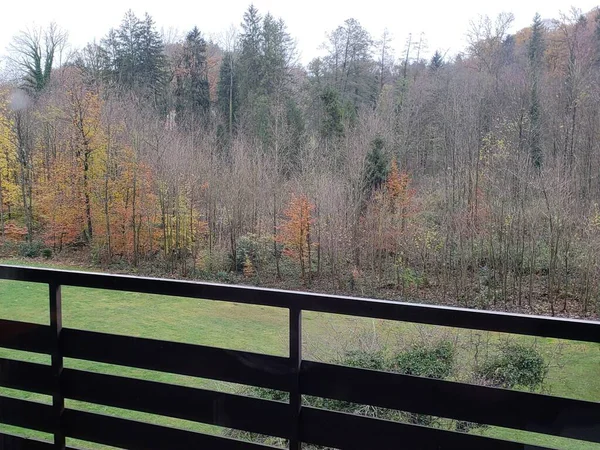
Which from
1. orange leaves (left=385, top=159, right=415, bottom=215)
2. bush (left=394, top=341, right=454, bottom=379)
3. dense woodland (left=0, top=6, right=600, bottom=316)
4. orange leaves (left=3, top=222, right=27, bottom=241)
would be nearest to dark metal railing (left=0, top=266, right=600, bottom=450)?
bush (left=394, top=341, right=454, bottom=379)

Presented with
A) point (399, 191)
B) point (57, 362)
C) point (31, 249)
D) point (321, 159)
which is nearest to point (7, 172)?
point (31, 249)

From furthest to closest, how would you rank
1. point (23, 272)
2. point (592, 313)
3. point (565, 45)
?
point (565, 45) < point (592, 313) < point (23, 272)

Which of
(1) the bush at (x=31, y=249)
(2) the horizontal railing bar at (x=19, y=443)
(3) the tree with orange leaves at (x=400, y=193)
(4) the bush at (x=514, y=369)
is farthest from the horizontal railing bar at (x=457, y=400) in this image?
(1) the bush at (x=31, y=249)

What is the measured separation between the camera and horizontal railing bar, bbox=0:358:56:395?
3.98ft

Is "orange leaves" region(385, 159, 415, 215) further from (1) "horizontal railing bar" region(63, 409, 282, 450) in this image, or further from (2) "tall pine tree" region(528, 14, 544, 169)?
(1) "horizontal railing bar" region(63, 409, 282, 450)

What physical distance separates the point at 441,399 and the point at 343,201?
8.62 m

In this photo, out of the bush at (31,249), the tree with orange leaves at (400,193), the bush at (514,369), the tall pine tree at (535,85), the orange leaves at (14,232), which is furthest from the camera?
the orange leaves at (14,232)

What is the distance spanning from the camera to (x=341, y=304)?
0.95m

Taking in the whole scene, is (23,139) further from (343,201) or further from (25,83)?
(343,201)

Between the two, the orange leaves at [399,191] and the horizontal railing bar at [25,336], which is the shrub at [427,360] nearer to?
the horizontal railing bar at [25,336]

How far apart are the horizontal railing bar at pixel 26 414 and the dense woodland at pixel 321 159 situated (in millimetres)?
7156

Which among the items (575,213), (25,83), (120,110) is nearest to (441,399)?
(575,213)

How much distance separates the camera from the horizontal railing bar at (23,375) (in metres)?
1.21

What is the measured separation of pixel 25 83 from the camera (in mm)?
8195
